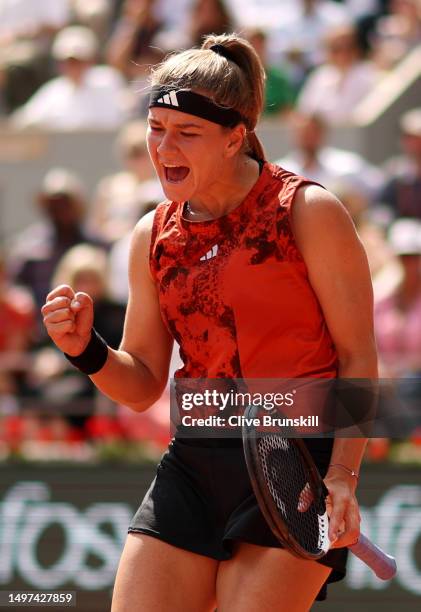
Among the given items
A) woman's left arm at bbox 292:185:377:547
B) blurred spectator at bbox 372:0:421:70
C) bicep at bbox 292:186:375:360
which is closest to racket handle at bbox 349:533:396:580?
woman's left arm at bbox 292:185:377:547

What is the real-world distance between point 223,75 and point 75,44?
23.1 feet

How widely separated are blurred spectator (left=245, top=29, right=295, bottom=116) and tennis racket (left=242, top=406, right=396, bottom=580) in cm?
659

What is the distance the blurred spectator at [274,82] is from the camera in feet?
32.2

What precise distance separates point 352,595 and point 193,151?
380 centimetres

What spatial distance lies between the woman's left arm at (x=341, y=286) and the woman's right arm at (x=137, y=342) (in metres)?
0.51

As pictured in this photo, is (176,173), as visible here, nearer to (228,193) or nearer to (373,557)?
(228,193)

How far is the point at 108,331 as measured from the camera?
301 inches

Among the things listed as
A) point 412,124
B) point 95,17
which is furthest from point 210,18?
point 95,17

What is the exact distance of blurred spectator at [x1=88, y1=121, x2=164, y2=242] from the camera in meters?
8.89

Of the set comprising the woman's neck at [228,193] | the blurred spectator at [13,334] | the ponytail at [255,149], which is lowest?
the blurred spectator at [13,334]

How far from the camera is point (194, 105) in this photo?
3.54 meters

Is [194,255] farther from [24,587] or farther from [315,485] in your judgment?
[24,587]

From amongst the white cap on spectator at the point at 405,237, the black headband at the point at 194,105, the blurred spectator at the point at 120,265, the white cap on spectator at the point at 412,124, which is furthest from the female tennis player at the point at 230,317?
the white cap on spectator at the point at 412,124

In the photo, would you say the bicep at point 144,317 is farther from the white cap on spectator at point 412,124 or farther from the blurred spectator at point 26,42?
the blurred spectator at point 26,42
